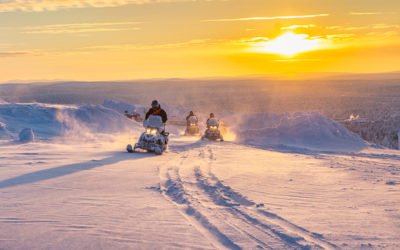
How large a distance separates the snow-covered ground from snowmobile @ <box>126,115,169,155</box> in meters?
0.48

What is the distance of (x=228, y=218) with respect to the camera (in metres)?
8.41

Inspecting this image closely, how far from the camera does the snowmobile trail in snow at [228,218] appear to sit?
705 centimetres

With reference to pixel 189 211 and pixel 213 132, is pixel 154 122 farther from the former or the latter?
pixel 189 211

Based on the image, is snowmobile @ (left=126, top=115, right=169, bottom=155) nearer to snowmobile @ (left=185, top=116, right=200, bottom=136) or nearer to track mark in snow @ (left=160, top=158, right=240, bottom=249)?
track mark in snow @ (left=160, top=158, right=240, bottom=249)

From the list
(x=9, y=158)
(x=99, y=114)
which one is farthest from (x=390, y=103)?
(x=9, y=158)

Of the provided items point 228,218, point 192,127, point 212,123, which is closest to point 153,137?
point 212,123

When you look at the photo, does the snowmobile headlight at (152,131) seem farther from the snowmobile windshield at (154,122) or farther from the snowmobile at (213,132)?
the snowmobile at (213,132)

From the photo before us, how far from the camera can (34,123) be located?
29188 millimetres

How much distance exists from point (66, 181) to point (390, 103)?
10852cm

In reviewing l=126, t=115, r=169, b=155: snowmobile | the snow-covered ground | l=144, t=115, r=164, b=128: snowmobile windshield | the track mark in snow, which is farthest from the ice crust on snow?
the track mark in snow

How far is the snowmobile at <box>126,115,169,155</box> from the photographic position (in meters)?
19.2

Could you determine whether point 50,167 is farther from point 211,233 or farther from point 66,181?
point 211,233

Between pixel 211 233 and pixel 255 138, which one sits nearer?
pixel 211 233

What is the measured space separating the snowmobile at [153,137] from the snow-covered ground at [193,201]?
18.9 inches
